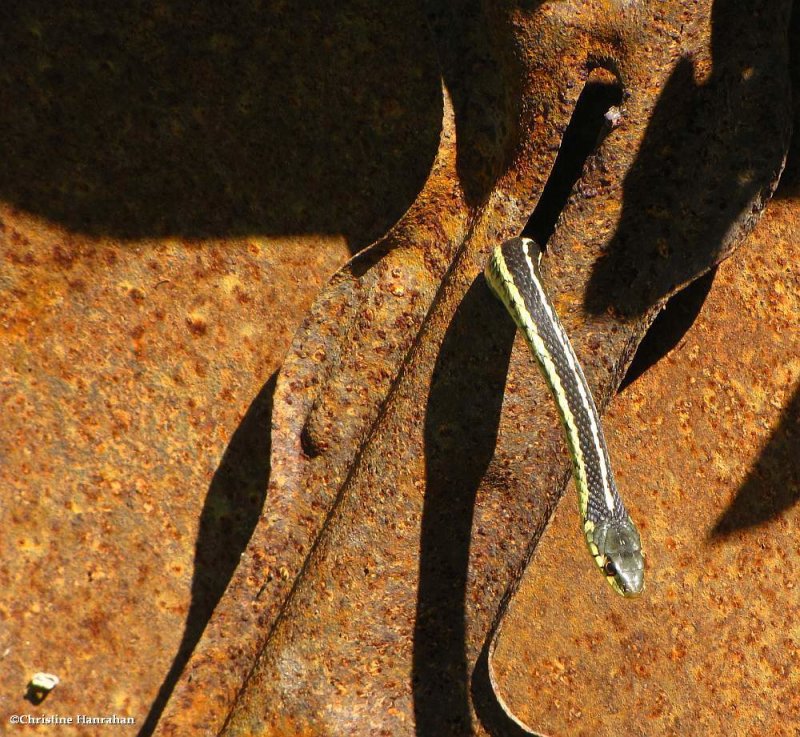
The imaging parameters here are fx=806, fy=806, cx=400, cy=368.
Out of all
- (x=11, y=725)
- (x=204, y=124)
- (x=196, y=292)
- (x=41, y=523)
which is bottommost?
(x=11, y=725)

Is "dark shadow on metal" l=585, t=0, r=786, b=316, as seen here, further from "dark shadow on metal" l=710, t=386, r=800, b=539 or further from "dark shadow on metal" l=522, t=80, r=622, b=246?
"dark shadow on metal" l=710, t=386, r=800, b=539

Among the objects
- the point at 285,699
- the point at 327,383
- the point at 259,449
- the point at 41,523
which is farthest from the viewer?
the point at 259,449

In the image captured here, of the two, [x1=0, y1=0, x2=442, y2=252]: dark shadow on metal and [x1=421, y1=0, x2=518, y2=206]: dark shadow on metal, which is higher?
[x1=421, y1=0, x2=518, y2=206]: dark shadow on metal

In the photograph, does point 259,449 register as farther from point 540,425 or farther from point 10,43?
point 10,43

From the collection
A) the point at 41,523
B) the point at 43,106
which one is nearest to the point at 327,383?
the point at 41,523

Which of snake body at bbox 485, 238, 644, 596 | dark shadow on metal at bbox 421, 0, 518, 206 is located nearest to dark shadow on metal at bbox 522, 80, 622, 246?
dark shadow on metal at bbox 421, 0, 518, 206

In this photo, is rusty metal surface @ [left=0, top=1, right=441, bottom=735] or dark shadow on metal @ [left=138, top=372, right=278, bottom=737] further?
dark shadow on metal @ [left=138, top=372, right=278, bottom=737]
